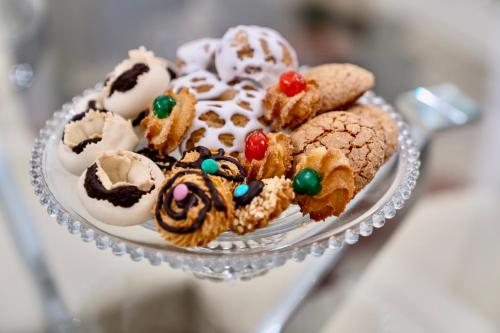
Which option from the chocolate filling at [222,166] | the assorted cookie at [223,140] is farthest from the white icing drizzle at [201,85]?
the chocolate filling at [222,166]

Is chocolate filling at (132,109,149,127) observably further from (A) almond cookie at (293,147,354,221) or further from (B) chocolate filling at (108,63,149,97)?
A: (A) almond cookie at (293,147,354,221)

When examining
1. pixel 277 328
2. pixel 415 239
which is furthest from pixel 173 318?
pixel 415 239

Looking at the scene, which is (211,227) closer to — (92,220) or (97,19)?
(92,220)

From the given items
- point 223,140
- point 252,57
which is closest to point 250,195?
point 223,140

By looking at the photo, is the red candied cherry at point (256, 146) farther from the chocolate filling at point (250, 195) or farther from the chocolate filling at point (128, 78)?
the chocolate filling at point (128, 78)

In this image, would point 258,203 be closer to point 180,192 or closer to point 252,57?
point 180,192
